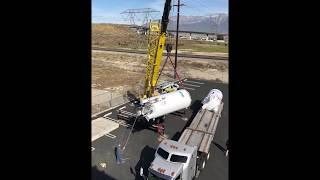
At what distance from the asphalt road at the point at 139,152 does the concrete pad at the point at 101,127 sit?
0.45 metres

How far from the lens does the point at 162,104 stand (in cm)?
2389

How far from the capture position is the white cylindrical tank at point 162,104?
2309 centimetres

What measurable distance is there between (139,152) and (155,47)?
32.5ft

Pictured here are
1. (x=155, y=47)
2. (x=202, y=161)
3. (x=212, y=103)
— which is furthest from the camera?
(x=212, y=103)

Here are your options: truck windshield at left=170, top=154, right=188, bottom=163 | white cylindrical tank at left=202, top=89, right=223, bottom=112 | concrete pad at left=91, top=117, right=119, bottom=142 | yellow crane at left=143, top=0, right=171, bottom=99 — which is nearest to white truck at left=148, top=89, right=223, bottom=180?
truck windshield at left=170, top=154, right=188, bottom=163

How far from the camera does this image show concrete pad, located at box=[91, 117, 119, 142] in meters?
22.8

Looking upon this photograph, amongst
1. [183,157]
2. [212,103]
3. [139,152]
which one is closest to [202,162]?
[183,157]

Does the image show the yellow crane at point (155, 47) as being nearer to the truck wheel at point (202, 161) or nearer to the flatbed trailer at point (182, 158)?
the flatbed trailer at point (182, 158)

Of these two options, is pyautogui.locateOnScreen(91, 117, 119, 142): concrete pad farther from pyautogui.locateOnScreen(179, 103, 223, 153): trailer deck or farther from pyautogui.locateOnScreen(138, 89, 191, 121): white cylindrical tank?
pyautogui.locateOnScreen(179, 103, 223, 153): trailer deck

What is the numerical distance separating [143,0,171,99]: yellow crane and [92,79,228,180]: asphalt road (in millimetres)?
3477

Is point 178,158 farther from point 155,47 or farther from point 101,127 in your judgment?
point 155,47
